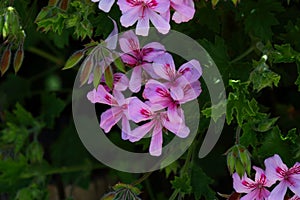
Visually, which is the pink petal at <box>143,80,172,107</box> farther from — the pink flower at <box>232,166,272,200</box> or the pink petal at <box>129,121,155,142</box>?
the pink flower at <box>232,166,272,200</box>

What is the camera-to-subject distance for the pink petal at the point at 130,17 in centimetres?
157

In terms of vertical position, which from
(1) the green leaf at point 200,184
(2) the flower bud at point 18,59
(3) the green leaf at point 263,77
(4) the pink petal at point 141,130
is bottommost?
(1) the green leaf at point 200,184

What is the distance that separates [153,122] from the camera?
1.63 meters

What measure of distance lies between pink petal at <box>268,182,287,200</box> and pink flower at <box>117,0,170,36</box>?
0.38 m

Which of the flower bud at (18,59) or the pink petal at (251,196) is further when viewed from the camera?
the flower bud at (18,59)

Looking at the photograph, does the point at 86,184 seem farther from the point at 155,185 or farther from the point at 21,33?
the point at 21,33

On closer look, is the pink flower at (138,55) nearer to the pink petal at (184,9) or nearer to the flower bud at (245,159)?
the pink petal at (184,9)

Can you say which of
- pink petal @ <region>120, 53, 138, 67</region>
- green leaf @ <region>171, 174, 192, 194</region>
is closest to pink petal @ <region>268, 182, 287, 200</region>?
green leaf @ <region>171, 174, 192, 194</region>

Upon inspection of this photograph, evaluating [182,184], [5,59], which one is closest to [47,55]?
[5,59]

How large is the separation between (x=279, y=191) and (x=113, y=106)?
371 mm

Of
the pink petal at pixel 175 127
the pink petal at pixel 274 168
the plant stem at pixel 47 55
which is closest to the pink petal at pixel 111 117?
the pink petal at pixel 175 127

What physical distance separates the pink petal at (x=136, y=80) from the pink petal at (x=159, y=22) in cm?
9

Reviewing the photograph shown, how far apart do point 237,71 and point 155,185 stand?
84cm

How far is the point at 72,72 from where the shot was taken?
9.18 ft
